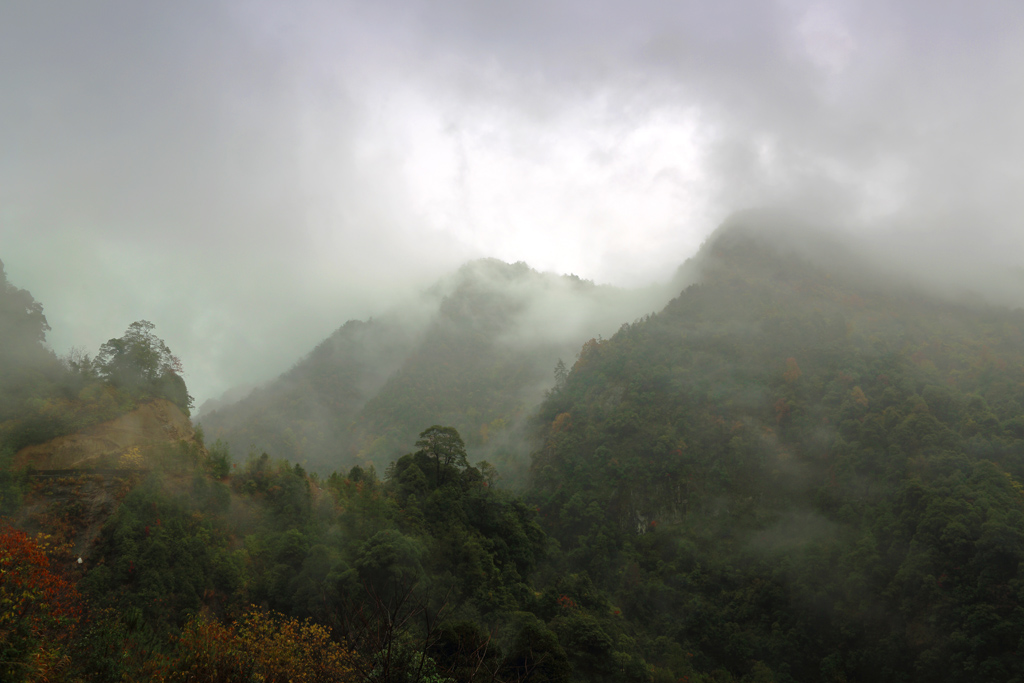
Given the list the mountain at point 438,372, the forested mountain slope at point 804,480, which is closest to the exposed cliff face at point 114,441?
the forested mountain slope at point 804,480

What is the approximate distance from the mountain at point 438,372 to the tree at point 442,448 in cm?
4255

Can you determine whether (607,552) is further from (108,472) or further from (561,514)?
(108,472)

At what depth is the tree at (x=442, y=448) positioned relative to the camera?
152ft

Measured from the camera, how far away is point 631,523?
69.9 m

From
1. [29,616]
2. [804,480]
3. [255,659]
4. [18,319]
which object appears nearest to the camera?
[29,616]

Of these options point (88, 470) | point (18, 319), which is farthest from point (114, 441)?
point (18, 319)

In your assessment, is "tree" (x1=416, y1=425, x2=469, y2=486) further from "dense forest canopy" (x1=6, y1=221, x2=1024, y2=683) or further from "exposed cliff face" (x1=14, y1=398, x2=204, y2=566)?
"exposed cliff face" (x1=14, y1=398, x2=204, y2=566)

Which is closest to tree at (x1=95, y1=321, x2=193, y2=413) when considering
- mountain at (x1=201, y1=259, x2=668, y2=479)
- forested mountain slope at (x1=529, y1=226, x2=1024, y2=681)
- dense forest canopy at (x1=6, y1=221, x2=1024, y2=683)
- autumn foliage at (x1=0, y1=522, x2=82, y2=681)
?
dense forest canopy at (x1=6, y1=221, x2=1024, y2=683)

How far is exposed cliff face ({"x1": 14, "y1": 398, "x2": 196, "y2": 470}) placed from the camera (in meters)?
26.4

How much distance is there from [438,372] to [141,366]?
305 ft

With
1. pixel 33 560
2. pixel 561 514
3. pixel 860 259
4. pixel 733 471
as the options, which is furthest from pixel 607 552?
pixel 860 259

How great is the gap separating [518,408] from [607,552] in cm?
5023

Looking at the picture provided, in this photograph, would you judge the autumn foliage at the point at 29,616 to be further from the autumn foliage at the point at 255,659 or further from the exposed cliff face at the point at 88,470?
the exposed cliff face at the point at 88,470

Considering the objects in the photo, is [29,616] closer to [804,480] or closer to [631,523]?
[631,523]
